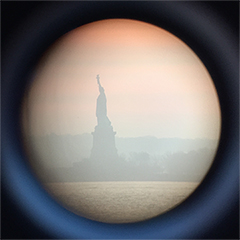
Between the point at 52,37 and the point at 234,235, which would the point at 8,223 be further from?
the point at 234,235

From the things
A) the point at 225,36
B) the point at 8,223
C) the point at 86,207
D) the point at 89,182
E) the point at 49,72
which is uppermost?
the point at 49,72

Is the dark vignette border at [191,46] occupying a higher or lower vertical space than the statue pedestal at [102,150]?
lower

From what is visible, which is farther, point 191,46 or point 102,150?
point 102,150

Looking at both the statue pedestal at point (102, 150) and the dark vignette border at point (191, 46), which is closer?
the dark vignette border at point (191, 46)

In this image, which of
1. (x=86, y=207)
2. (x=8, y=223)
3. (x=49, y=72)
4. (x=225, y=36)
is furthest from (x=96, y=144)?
(x=225, y=36)

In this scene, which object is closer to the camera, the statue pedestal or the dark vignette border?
the dark vignette border

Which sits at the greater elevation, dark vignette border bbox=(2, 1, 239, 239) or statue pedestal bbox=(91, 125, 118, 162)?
statue pedestal bbox=(91, 125, 118, 162)

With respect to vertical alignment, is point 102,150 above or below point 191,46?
above

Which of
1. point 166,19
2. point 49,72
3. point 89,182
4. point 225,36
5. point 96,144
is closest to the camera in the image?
point 225,36
